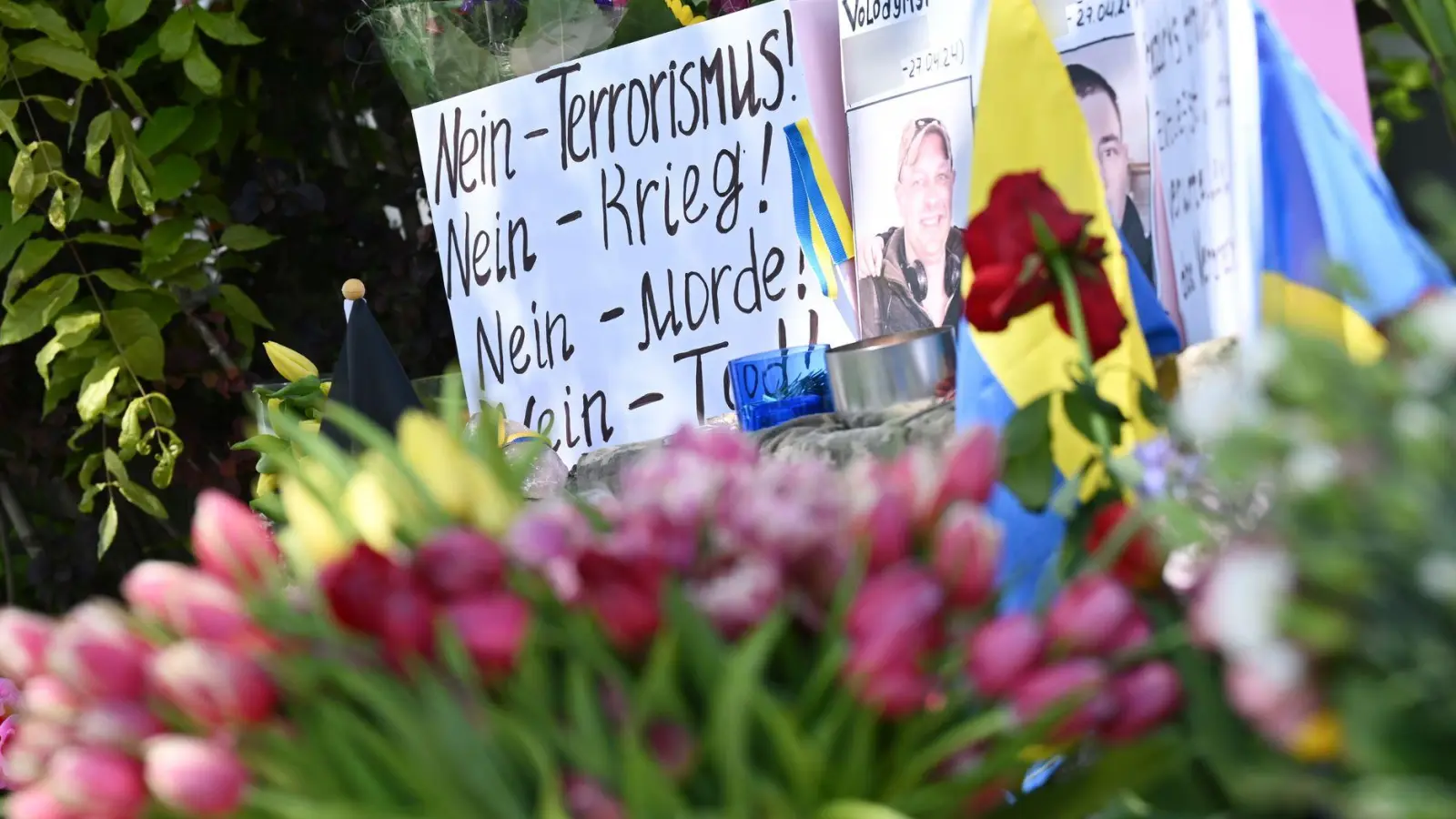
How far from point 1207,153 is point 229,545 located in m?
0.53

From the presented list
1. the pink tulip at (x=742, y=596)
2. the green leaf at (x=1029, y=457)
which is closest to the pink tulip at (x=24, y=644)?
the pink tulip at (x=742, y=596)

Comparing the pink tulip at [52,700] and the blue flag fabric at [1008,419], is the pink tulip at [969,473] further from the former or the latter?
the pink tulip at [52,700]

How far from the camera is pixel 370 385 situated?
0.76 metres

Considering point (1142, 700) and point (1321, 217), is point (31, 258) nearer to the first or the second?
point (1321, 217)

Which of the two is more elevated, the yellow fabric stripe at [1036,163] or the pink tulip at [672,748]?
the yellow fabric stripe at [1036,163]

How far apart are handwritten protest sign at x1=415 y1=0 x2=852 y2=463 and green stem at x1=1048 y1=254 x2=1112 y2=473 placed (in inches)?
23.3

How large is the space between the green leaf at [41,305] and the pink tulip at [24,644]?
5.29 ft

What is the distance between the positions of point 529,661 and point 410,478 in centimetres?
9

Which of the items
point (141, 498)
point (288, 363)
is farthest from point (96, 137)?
point (288, 363)

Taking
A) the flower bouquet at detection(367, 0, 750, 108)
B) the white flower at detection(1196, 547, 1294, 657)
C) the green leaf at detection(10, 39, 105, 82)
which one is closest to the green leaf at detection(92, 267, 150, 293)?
the green leaf at detection(10, 39, 105, 82)

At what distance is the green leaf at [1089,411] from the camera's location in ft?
1.61

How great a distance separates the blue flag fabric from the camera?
540mm

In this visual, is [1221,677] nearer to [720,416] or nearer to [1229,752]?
[1229,752]

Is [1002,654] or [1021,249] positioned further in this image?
[1021,249]
